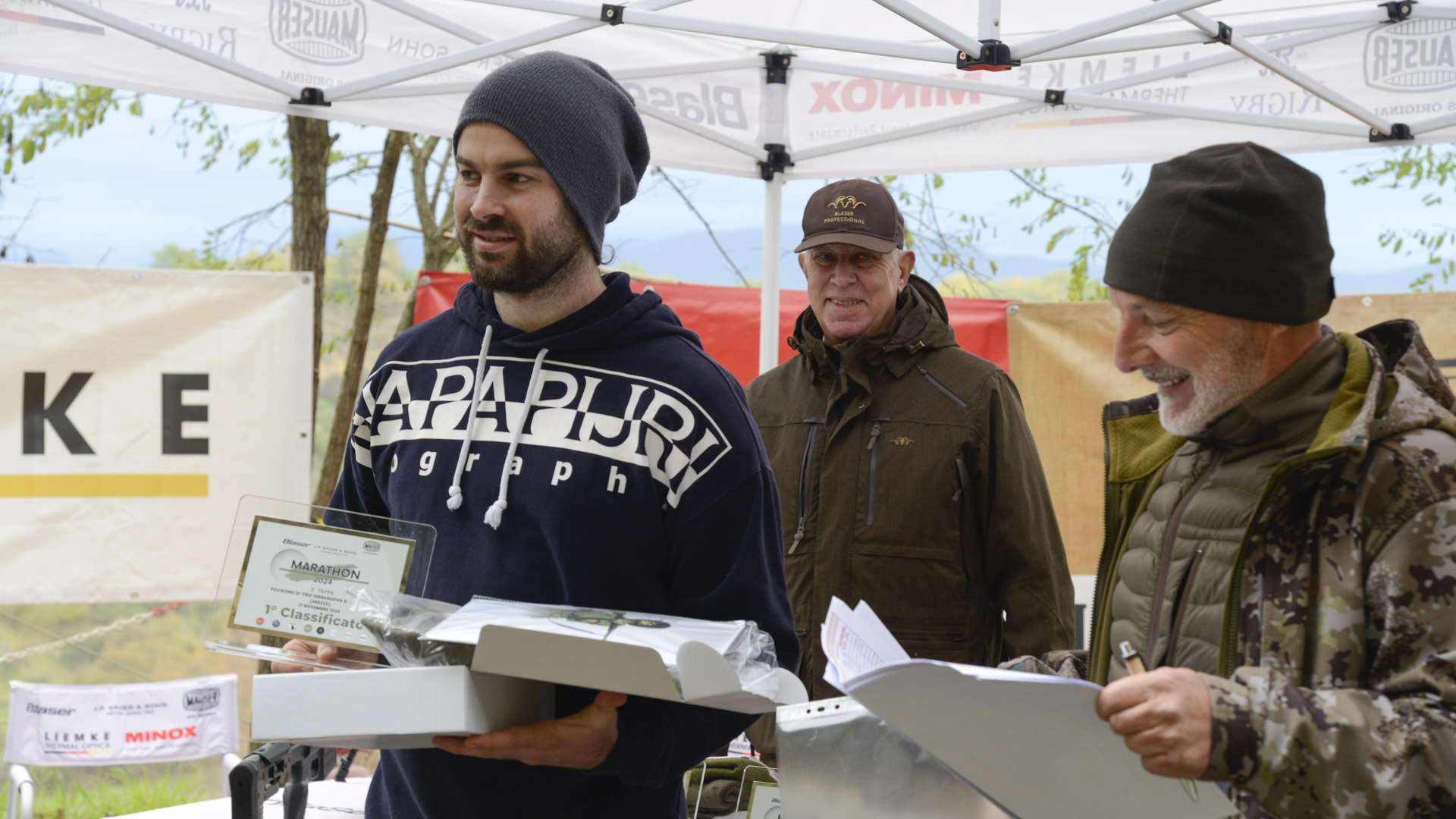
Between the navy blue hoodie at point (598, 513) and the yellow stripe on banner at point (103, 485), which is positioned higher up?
the navy blue hoodie at point (598, 513)

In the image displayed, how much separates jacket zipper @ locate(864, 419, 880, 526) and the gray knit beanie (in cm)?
137

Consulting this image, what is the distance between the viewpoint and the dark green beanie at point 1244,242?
1337mm

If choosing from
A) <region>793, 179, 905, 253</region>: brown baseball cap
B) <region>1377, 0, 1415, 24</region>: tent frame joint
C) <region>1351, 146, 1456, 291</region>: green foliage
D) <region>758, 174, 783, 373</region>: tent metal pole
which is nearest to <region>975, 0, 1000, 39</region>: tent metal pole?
<region>793, 179, 905, 253</region>: brown baseball cap

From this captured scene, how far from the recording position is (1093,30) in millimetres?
2980

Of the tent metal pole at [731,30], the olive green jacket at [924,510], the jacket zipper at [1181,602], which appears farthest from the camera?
the tent metal pole at [731,30]

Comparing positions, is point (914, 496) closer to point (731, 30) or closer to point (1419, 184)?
A: point (731, 30)

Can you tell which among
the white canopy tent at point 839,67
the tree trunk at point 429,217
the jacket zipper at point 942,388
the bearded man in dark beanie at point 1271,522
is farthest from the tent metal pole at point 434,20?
the tree trunk at point 429,217

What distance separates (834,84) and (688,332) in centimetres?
269

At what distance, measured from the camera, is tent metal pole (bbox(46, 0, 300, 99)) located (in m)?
3.18

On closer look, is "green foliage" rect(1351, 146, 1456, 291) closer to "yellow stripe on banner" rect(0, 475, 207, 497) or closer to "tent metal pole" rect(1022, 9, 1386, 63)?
"tent metal pole" rect(1022, 9, 1386, 63)

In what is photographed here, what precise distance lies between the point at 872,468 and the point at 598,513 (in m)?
1.49

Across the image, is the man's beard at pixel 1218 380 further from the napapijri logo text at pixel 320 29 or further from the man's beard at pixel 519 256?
the napapijri logo text at pixel 320 29

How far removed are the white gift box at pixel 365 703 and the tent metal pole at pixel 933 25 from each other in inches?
91.5

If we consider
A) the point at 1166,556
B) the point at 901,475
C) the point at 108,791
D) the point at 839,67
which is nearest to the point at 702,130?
the point at 839,67
